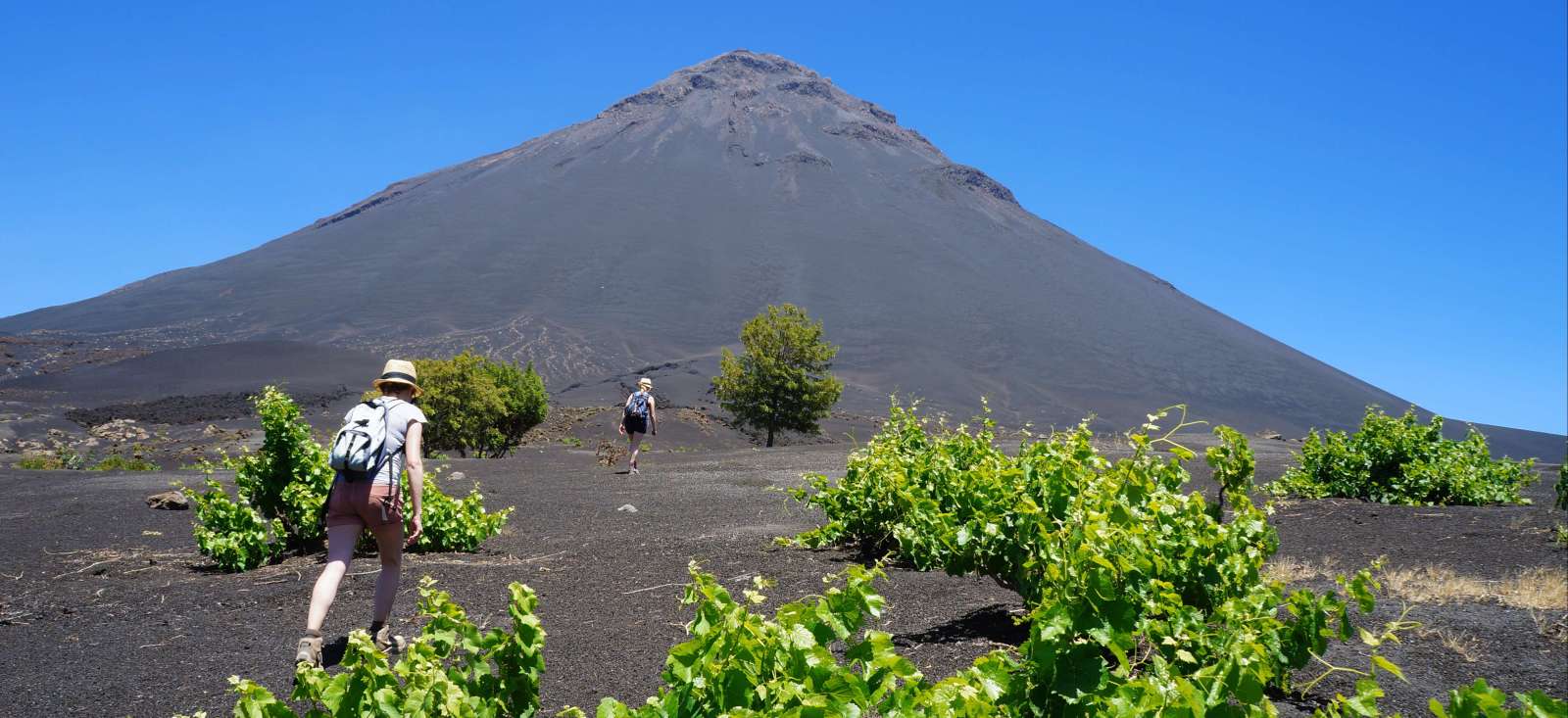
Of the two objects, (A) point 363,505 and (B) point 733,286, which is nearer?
(A) point 363,505

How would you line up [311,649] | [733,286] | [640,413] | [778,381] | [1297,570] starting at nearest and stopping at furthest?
1. [311,649]
2. [1297,570]
3. [640,413]
4. [778,381]
5. [733,286]

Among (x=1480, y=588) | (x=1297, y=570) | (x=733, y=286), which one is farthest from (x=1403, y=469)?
(x=733, y=286)

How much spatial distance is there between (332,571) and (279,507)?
2772mm

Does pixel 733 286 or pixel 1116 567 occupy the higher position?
pixel 733 286

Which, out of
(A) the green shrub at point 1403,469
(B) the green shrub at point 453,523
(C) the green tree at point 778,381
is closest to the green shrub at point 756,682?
(B) the green shrub at point 453,523

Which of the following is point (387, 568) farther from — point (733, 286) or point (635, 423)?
point (733, 286)

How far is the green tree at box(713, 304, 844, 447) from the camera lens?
91.8 ft

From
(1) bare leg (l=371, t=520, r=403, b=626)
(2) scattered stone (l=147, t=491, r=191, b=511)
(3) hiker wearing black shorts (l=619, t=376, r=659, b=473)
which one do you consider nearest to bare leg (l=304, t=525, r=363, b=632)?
(1) bare leg (l=371, t=520, r=403, b=626)

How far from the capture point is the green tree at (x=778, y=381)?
27984 millimetres

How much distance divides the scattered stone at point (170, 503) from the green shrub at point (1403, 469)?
1063 centimetres

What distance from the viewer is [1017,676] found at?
2.43 m

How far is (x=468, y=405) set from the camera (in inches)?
926

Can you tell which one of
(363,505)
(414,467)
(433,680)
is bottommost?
(433,680)

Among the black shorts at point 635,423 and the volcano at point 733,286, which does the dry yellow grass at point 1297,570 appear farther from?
the volcano at point 733,286
